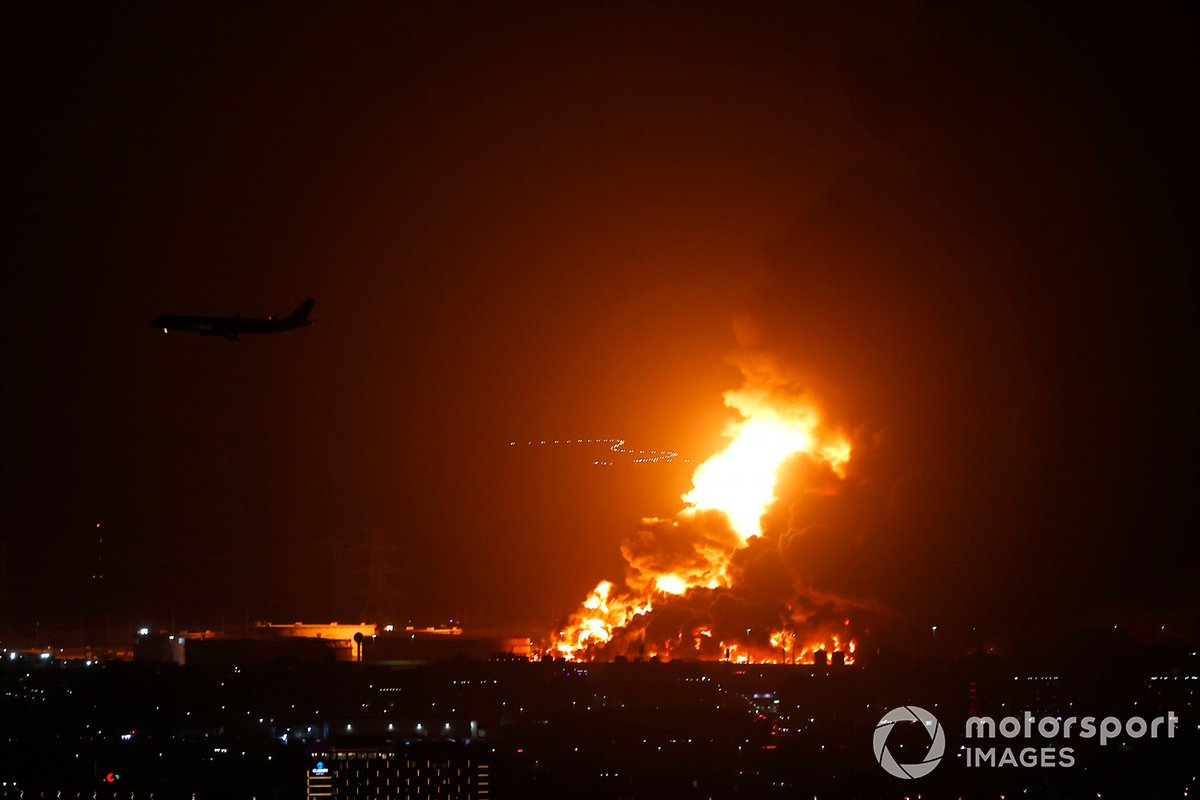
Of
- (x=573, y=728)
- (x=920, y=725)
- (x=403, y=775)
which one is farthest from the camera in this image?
(x=573, y=728)

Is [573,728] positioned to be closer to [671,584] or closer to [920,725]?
[920,725]

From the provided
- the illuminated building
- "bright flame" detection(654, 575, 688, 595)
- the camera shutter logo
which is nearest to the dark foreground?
the illuminated building

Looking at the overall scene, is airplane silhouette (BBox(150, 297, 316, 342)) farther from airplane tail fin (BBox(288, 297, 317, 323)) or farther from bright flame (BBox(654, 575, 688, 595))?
bright flame (BBox(654, 575, 688, 595))

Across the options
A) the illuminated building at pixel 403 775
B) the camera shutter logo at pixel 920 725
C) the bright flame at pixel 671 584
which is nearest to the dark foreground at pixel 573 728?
the illuminated building at pixel 403 775

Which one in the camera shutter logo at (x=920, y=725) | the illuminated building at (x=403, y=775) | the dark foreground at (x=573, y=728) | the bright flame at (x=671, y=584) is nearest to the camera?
the illuminated building at (x=403, y=775)

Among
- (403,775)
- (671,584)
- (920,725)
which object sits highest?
(671,584)

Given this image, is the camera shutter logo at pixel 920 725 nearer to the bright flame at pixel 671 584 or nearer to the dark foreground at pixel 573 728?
the dark foreground at pixel 573 728

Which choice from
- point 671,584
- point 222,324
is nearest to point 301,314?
point 222,324

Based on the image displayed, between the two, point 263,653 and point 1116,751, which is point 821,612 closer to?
point 1116,751
